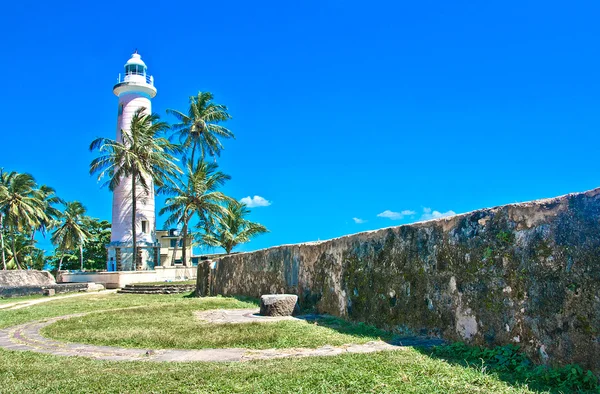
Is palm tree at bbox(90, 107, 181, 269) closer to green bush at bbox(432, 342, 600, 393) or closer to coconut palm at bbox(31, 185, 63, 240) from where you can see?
coconut palm at bbox(31, 185, 63, 240)

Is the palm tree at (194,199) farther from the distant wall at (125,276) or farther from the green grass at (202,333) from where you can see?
the green grass at (202,333)

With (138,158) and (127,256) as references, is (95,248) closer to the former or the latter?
(127,256)

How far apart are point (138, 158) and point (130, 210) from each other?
15.0 ft

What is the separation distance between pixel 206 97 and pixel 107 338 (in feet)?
97.3

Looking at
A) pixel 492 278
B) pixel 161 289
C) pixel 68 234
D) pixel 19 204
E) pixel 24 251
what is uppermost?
pixel 19 204

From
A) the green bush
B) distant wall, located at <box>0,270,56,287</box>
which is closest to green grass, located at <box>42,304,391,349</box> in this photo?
the green bush

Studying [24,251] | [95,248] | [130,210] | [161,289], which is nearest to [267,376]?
[161,289]

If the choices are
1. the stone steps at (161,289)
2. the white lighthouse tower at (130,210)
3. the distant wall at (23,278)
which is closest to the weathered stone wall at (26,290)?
the distant wall at (23,278)

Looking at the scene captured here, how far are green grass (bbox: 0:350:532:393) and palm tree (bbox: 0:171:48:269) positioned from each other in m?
34.5

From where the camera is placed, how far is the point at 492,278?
4809mm

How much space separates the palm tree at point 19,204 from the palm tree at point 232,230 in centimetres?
1319

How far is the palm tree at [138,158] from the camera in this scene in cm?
2947

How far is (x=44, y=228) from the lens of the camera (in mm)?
41500

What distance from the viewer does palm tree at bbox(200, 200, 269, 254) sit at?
32.7m
